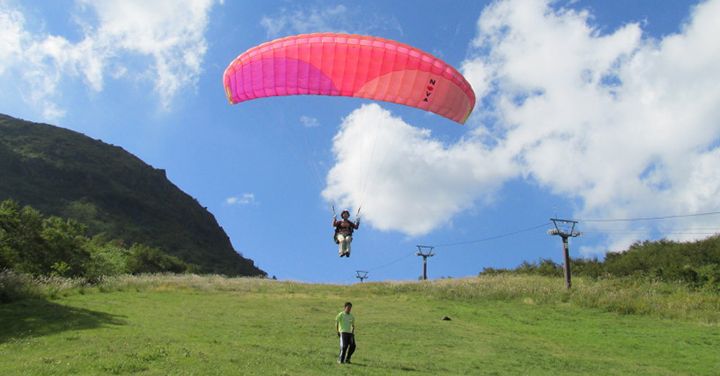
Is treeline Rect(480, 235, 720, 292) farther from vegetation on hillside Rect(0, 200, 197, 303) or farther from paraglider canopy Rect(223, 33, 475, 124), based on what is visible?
vegetation on hillside Rect(0, 200, 197, 303)

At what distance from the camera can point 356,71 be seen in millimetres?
20984

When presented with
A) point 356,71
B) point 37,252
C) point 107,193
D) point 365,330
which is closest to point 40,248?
point 37,252

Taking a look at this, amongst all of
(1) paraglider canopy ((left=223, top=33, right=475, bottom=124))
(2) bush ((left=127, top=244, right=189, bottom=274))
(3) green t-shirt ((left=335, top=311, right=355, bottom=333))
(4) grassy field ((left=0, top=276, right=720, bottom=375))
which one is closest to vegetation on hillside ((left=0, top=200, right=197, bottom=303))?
(4) grassy field ((left=0, top=276, right=720, bottom=375))

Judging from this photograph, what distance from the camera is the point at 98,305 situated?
28266 mm

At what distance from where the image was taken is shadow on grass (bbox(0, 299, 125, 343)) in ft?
67.2

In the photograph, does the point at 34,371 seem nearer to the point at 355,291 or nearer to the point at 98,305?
the point at 98,305

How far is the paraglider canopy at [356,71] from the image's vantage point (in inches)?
822

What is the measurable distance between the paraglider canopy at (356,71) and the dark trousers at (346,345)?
8966 millimetres

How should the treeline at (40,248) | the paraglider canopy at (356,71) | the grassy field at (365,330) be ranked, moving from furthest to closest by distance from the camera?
1. the treeline at (40,248)
2. the paraglider canopy at (356,71)
3. the grassy field at (365,330)

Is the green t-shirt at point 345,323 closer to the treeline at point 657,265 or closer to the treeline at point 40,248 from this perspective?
the treeline at point 40,248

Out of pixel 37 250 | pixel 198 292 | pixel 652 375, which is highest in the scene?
pixel 37 250

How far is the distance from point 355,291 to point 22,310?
74.1 ft

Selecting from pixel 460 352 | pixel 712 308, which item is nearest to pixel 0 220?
pixel 460 352

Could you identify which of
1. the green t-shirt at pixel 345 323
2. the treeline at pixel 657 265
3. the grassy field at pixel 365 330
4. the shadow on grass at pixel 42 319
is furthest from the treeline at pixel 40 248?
the treeline at pixel 657 265
